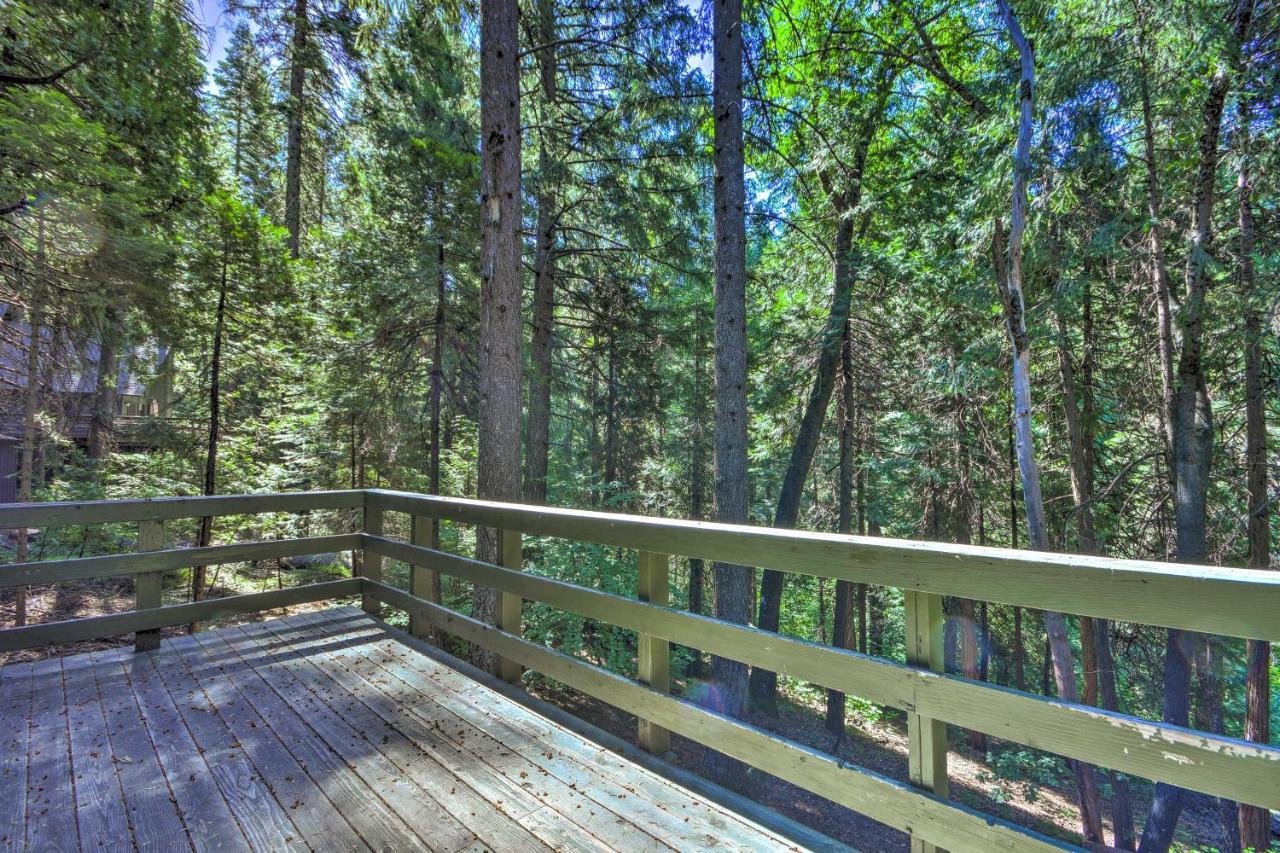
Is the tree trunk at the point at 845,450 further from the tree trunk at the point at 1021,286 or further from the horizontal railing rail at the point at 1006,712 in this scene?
the horizontal railing rail at the point at 1006,712

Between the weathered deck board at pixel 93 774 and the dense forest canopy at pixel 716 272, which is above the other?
the dense forest canopy at pixel 716 272

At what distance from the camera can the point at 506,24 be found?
485cm

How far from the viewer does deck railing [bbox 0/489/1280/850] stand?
3.56ft

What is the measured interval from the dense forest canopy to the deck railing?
2.33m

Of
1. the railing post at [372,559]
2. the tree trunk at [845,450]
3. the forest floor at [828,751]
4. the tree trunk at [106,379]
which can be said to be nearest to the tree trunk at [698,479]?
the forest floor at [828,751]

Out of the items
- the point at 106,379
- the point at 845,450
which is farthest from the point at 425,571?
the point at 845,450

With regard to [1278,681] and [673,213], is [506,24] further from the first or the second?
[1278,681]

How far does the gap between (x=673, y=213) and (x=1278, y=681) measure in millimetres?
17241

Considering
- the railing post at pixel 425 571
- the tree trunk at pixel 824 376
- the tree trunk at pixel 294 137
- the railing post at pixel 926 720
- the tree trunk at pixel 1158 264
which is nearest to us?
the railing post at pixel 926 720

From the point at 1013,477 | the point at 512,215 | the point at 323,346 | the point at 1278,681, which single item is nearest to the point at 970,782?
the point at 1013,477

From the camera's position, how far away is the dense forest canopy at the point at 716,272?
17.2 feet

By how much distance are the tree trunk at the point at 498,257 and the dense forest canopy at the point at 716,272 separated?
1.4 inches

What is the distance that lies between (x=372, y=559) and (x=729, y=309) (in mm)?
4045

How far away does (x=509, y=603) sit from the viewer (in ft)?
9.52
